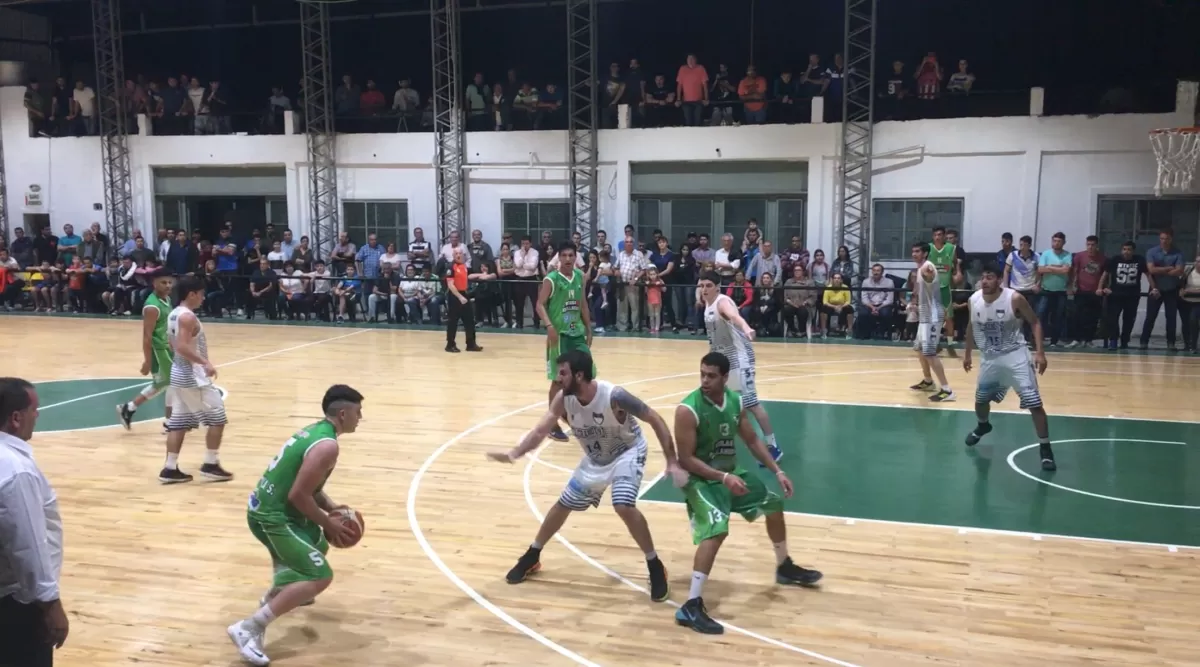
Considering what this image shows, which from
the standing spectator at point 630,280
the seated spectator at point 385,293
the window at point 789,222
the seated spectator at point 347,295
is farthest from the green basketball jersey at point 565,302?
the window at point 789,222

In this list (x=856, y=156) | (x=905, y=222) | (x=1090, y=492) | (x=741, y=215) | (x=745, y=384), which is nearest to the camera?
(x=1090, y=492)

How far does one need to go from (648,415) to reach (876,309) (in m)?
11.7

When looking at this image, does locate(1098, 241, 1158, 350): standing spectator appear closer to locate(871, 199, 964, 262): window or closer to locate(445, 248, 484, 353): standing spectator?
locate(871, 199, 964, 262): window

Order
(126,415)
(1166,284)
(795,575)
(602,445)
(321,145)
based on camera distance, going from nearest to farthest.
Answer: (602,445) < (795,575) < (126,415) < (1166,284) < (321,145)

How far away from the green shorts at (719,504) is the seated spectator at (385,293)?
1398 centimetres

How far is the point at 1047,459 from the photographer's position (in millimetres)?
8695

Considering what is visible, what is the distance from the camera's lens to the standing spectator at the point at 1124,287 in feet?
49.8

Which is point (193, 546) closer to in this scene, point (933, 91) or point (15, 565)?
point (15, 565)

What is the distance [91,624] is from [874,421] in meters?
7.70

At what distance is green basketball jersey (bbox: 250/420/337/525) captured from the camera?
197 inches

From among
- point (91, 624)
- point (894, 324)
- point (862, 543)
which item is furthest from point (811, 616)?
point (894, 324)

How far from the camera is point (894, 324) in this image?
1664 cm

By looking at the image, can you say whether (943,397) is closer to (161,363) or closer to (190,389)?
(190,389)

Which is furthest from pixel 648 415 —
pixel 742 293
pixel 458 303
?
pixel 742 293
